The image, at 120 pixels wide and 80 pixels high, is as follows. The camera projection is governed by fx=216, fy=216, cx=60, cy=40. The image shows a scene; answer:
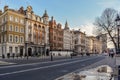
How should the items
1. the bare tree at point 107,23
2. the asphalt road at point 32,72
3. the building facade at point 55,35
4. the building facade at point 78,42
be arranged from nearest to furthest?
1. the asphalt road at point 32,72
2. the bare tree at point 107,23
3. the building facade at point 55,35
4. the building facade at point 78,42

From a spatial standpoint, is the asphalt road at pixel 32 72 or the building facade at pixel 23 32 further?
the building facade at pixel 23 32

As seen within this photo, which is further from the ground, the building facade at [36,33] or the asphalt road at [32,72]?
the building facade at [36,33]

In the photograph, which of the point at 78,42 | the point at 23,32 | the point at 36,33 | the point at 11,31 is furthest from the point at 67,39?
the point at 11,31

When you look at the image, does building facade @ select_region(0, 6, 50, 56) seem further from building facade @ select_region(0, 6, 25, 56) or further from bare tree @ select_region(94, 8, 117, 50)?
bare tree @ select_region(94, 8, 117, 50)

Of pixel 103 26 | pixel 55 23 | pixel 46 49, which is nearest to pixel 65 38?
pixel 55 23

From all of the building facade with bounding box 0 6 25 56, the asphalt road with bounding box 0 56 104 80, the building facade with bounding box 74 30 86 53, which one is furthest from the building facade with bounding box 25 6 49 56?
the building facade with bounding box 74 30 86 53

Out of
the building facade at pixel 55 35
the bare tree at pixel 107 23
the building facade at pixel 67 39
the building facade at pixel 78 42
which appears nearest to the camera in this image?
the bare tree at pixel 107 23

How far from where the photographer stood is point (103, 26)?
174ft

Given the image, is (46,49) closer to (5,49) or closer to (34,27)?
(34,27)

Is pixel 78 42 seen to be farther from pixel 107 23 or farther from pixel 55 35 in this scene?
pixel 107 23

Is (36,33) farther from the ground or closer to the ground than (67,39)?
farther from the ground

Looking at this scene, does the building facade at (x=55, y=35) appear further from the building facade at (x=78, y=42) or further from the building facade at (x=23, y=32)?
the building facade at (x=78, y=42)

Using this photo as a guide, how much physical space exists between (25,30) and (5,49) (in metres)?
12.1

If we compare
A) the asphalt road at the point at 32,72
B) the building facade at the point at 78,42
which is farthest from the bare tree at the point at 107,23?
the building facade at the point at 78,42
